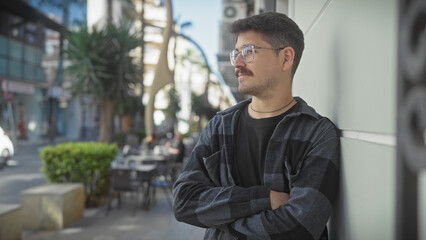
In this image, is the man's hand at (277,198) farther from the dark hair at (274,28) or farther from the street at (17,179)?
the street at (17,179)

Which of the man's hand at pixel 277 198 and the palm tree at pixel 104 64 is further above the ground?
the palm tree at pixel 104 64

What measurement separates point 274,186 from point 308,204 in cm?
22

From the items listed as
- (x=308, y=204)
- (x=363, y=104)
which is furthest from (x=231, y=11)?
(x=363, y=104)

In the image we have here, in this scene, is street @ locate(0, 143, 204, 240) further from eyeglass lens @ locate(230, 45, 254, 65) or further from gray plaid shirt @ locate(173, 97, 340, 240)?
eyeglass lens @ locate(230, 45, 254, 65)

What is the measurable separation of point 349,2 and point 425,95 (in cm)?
115

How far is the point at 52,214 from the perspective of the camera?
634 cm

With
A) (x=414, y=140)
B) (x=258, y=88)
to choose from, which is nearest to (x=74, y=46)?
(x=258, y=88)

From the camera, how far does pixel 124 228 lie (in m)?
6.54

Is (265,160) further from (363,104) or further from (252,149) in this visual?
(363,104)

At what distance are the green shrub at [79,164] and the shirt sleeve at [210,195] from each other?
6232mm

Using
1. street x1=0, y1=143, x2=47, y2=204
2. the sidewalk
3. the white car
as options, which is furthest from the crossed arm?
the white car

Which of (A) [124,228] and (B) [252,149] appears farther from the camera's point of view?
(A) [124,228]

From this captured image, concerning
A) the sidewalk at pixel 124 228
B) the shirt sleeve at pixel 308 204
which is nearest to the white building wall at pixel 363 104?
the shirt sleeve at pixel 308 204

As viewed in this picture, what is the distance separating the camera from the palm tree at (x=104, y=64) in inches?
508
